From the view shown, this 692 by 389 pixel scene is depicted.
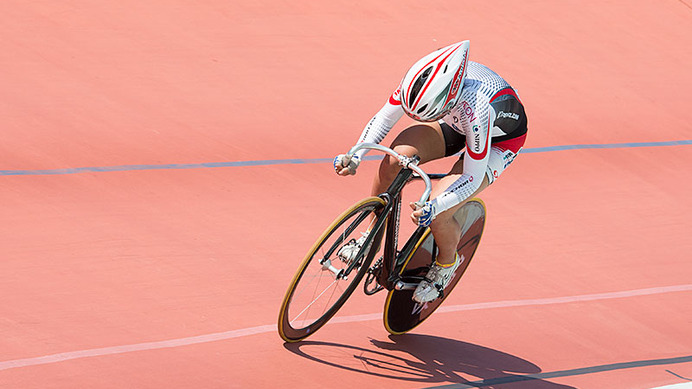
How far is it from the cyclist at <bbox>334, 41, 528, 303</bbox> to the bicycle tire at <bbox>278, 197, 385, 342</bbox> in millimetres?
87

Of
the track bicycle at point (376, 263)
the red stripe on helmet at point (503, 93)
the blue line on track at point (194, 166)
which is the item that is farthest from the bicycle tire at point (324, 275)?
the blue line on track at point (194, 166)

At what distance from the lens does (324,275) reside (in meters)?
4.83

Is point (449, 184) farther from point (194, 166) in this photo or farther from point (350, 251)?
point (194, 166)

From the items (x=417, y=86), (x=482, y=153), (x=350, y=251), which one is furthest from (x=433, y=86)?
(x=350, y=251)

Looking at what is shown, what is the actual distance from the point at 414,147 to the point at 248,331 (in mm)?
1300

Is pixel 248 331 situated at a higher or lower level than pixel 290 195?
lower

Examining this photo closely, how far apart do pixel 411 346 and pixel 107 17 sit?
5.63 metres

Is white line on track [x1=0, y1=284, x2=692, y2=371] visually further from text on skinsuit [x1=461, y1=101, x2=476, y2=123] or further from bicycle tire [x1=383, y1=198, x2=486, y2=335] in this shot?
text on skinsuit [x1=461, y1=101, x2=476, y2=123]

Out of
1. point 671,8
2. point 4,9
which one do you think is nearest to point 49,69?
point 4,9

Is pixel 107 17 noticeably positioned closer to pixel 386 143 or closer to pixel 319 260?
pixel 386 143

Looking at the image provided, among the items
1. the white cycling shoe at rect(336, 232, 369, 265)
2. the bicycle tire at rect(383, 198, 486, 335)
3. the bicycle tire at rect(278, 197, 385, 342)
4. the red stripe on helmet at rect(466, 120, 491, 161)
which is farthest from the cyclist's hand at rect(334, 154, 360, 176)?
the bicycle tire at rect(383, 198, 486, 335)

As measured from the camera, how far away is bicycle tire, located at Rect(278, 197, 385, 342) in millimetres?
4547

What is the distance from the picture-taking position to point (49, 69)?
27.7 feet

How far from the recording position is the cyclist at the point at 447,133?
447 centimetres
